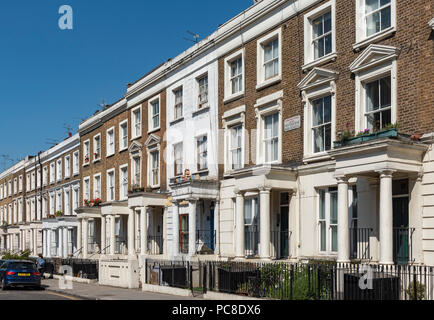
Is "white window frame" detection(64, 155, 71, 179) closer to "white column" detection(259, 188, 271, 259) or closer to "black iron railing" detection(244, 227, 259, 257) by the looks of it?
"black iron railing" detection(244, 227, 259, 257)

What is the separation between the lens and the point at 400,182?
16859 millimetres

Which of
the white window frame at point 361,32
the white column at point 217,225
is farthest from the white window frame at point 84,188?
the white window frame at point 361,32

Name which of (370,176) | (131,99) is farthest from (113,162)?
(370,176)

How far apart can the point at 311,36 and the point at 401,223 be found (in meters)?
7.60

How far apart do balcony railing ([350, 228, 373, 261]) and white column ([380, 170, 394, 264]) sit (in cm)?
157

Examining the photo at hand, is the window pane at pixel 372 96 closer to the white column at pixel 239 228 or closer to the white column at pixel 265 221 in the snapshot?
the white column at pixel 265 221

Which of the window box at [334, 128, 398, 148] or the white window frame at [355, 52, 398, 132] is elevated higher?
the white window frame at [355, 52, 398, 132]

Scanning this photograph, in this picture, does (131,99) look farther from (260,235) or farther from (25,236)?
(25,236)

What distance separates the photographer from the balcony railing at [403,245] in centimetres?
1608

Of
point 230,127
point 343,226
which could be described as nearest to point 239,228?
point 230,127

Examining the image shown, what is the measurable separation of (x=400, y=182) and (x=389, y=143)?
1959 mm

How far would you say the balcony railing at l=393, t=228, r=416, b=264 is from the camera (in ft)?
52.7

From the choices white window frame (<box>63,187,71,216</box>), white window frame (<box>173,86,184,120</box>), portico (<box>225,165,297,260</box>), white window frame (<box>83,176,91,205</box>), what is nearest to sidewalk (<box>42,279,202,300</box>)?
portico (<box>225,165,297,260</box>)

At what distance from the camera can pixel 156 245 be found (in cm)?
3094
